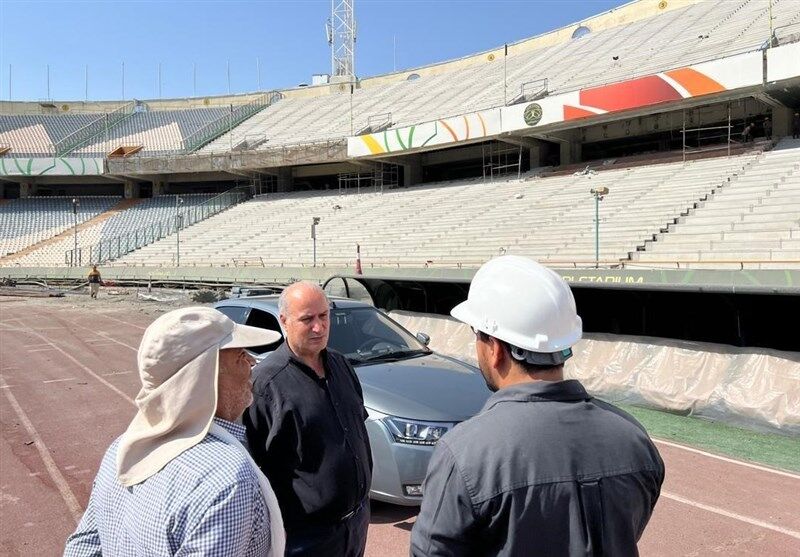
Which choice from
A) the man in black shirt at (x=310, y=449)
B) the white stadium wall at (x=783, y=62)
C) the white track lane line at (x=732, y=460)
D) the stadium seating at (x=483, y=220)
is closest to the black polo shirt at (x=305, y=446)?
the man in black shirt at (x=310, y=449)

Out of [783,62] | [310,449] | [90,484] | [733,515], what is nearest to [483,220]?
[783,62]

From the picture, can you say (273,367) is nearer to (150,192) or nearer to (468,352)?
(468,352)

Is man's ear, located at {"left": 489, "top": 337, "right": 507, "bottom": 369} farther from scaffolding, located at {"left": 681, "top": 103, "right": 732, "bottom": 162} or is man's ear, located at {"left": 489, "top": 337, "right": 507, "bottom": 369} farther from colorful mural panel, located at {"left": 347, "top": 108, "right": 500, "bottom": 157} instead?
colorful mural panel, located at {"left": 347, "top": 108, "right": 500, "bottom": 157}

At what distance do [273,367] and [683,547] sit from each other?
10.8 feet

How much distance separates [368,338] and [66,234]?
147 ft

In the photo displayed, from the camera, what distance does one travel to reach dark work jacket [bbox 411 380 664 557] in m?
1.41

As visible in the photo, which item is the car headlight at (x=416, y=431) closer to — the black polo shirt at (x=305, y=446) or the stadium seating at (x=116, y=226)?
the black polo shirt at (x=305, y=446)

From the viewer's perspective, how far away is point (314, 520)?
8.54ft

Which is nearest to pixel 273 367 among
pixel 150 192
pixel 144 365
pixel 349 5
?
pixel 144 365

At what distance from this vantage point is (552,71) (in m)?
35.4

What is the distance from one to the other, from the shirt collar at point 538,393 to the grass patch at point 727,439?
221 inches

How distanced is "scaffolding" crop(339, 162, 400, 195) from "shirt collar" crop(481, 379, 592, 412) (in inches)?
1413

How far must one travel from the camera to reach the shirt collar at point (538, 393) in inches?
60.2

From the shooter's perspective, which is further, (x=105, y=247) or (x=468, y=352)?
(x=105, y=247)
